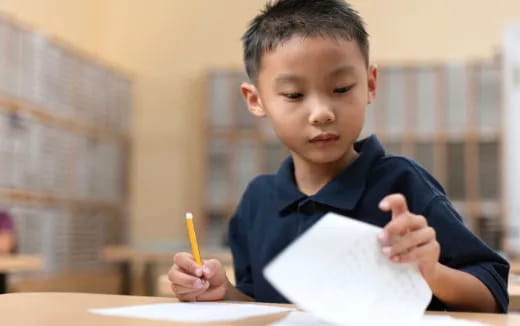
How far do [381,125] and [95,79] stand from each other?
77.6 inches

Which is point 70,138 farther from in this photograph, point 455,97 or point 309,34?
point 309,34

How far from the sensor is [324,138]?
3.50 feet

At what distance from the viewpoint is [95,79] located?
5141 mm

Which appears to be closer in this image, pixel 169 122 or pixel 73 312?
pixel 73 312

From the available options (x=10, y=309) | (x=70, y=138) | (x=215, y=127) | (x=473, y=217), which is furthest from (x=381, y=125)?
(x=10, y=309)

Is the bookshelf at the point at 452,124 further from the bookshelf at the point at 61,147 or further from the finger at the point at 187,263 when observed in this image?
the finger at the point at 187,263

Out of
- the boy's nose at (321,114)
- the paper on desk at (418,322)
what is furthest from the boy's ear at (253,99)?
the paper on desk at (418,322)

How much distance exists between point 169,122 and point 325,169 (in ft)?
15.1

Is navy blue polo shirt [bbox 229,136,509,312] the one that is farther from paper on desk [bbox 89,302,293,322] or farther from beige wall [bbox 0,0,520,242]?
beige wall [bbox 0,0,520,242]

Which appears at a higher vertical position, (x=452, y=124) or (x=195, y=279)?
(x=452, y=124)

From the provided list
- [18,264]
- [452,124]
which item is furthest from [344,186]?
[452,124]

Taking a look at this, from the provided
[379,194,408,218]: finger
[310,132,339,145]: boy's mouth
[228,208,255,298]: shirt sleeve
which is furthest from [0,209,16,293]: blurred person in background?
[379,194,408,218]: finger

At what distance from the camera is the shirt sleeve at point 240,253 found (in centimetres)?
133

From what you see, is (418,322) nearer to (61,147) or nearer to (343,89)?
(343,89)
